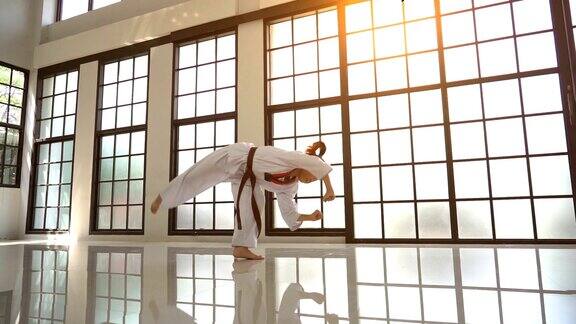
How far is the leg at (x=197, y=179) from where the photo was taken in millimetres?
2592

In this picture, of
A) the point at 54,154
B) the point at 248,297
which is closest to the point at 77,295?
the point at 248,297

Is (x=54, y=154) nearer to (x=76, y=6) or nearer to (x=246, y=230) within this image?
(x=76, y=6)

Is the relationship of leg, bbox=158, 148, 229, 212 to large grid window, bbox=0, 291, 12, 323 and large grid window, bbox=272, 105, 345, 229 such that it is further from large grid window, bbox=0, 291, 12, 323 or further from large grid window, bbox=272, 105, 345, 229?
large grid window, bbox=272, 105, 345, 229

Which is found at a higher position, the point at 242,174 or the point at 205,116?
the point at 205,116

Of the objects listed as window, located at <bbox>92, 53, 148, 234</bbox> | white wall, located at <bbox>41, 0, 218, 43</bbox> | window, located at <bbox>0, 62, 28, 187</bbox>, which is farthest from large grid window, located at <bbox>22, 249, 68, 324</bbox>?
window, located at <bbox>0, 62, 28, 187</bbox>

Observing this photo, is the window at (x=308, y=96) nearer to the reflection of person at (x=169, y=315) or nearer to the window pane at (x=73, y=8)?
the reflection of person at (x=169, y=315)

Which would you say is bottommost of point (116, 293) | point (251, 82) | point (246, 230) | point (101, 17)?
point (116, 293)

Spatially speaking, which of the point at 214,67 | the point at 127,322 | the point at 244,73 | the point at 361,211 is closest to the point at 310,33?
the point at 244,73

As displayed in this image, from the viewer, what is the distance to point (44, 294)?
1.42 meters

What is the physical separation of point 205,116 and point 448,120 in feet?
10.2

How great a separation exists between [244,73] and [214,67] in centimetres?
66

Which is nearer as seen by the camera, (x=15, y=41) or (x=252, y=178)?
(x=252, y=178)

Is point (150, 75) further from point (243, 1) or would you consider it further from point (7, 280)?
point (7, 280)

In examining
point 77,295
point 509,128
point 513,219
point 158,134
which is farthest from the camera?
point 158,134
